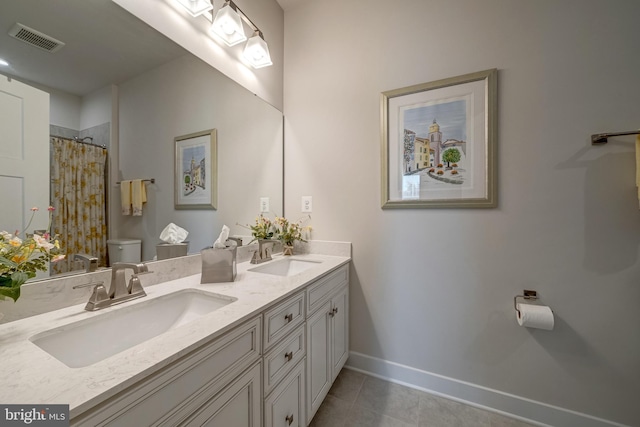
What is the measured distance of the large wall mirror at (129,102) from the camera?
32.4 inches

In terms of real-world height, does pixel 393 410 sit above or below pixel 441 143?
below

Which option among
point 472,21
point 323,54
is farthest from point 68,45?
point 472,21

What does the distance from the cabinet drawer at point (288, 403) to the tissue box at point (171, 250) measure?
784mm

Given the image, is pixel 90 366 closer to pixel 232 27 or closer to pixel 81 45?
pixel 81 45

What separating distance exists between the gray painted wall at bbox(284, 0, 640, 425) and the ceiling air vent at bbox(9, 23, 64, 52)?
4.49 feet

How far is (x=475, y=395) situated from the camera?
4.63ft

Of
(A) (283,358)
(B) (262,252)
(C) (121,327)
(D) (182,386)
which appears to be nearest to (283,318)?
(A) (283,358)

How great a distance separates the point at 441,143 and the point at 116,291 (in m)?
1.74

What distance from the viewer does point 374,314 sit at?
1672mm

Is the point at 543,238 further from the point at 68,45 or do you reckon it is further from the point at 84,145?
the point at 68,45

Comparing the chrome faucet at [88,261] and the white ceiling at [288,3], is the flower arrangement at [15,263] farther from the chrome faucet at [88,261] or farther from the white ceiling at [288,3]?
the white ceiling at [288,3]

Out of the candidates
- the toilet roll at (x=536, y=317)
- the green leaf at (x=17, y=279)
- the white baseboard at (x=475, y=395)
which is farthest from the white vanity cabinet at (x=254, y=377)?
the toilet roll at (x=536, y=317)

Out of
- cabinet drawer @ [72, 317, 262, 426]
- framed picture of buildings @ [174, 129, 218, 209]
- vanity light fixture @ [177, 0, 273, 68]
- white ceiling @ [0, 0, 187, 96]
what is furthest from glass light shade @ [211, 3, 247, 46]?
cabinet drawer @ [72, 317, 262, 426]

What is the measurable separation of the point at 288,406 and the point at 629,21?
236 cm
